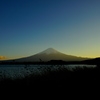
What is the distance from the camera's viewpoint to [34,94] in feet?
17.0

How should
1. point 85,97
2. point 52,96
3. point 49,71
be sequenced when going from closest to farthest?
1. point 85,97
2. point 52,96
3. point 49,71

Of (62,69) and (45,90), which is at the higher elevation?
(62,69)

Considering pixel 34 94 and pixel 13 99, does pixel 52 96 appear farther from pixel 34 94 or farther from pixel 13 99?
pixel 13 99

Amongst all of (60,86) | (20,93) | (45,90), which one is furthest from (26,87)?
(60,86)

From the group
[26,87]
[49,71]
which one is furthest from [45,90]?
[49,71]

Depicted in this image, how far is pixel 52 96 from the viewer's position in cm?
489

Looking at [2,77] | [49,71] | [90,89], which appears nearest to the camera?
[90,89]

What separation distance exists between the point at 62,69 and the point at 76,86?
11.8 ft

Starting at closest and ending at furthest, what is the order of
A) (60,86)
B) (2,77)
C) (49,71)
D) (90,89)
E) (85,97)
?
(85,97), (90,89), (60,86), (2,77), (49,71)

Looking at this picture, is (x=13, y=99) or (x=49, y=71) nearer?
(x=13, y=99)

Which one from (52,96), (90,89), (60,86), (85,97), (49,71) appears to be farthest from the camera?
(49,71)

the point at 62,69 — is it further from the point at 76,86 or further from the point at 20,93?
the point at 20,93

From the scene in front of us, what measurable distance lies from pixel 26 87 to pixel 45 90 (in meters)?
1.00

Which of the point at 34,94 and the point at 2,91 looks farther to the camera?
the point at 2,91
